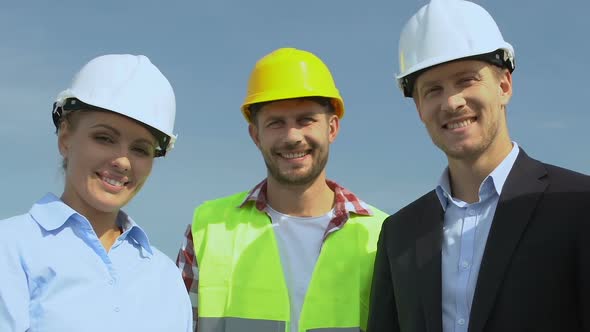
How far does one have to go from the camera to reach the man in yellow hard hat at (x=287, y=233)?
16.9 ft

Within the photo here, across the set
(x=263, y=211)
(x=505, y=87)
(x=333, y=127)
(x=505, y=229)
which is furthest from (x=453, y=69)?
(x=263, y=211)

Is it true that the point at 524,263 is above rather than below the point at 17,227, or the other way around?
below

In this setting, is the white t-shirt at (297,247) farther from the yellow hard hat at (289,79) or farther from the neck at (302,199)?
the yellow hard hat at (289,79)

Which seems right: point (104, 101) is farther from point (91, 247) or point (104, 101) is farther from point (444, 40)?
point (444, 40)

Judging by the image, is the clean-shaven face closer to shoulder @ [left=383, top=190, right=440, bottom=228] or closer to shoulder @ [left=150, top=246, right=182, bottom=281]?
shoulder @ [left=383, top=190, right=440, bottom=228]

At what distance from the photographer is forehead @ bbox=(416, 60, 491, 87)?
4602 millimetres

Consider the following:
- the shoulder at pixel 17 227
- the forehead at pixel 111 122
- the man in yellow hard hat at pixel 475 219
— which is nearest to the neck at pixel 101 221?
the shoulder at pixel 17 227

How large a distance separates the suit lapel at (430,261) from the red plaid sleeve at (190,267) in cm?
182

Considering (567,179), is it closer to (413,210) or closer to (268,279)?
(413,210)

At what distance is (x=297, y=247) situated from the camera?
5.39 metres

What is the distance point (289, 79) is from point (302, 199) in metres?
1.01

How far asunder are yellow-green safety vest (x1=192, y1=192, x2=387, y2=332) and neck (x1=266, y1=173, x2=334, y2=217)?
181 millimetres

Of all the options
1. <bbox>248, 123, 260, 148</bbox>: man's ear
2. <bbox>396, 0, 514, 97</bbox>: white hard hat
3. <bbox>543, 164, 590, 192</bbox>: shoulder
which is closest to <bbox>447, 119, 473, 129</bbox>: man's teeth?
<bbox>396, 0, 514, 97</bbox>: white hard hat

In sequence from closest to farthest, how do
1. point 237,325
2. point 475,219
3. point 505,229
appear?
point 505,229 → point 475,219 → point 237,325
